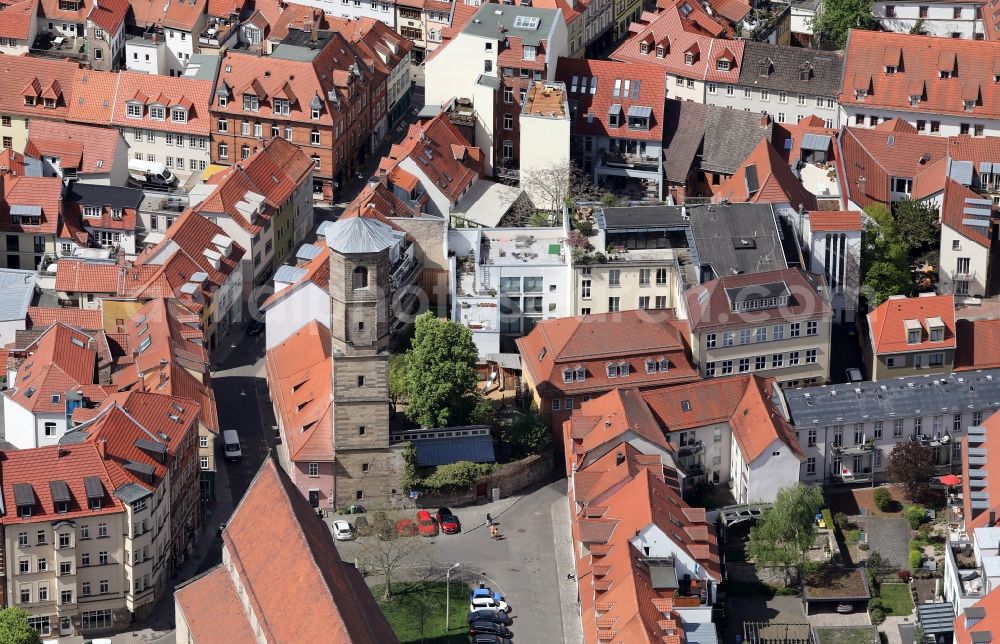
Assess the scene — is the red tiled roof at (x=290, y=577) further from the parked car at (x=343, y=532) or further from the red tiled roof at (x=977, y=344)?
the red tiled roof at (x=977, y=344)

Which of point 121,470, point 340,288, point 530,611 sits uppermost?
point 340,288

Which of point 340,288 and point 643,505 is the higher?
point 340,288

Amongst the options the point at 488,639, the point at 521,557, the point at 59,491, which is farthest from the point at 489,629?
the point at 59,491

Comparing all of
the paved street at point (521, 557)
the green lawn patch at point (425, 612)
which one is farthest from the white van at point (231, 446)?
the green lawn patch at point (425, 612)

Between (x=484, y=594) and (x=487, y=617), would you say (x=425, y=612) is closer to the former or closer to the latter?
(x=484, y=594)

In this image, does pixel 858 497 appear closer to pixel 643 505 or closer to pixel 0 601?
pixel 643 505

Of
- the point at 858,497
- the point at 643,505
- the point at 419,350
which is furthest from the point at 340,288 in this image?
the point at 858,497
